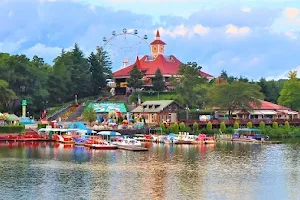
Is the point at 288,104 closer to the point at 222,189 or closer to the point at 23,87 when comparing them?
the point at 23,87

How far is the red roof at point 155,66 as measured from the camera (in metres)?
120

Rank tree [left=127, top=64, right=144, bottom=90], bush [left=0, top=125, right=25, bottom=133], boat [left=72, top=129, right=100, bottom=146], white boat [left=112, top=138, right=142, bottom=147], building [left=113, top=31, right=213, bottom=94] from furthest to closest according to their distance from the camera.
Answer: building [left=113, top=31, right=213, bottom=94] → tree [left=127, top=64, right=144, bottom=90] → bush [left=0, top=125, right=25, bottom=133] → boat [left=72, top=129, right=100, bottom=146] → white boat [left=112, top=138, right=142, bottom=147]

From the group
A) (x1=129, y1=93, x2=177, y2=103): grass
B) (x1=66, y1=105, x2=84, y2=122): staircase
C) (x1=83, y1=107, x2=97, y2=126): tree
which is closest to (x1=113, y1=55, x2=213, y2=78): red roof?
(x1=129, y1=93, x2=177, y2=103): grass

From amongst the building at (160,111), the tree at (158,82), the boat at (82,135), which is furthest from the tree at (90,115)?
the tree at (158,82)

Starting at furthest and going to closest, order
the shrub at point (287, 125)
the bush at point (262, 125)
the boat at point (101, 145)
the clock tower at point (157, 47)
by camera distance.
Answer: the clock tower at point (157, 47) → the shrub at point (287, 125) → the bush at point (262, 125) → the boat at point (101, 145)

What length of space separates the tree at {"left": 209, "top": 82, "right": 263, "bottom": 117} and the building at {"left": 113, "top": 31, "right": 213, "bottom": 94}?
18.4m

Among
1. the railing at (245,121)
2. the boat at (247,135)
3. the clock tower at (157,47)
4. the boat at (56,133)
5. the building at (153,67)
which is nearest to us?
the boat at (56,133)

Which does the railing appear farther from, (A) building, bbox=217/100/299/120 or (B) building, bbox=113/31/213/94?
(B) building, bbox=113/31/213/94

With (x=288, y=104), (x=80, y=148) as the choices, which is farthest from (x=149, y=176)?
(x=288, y=104)

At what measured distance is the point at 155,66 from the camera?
399ft

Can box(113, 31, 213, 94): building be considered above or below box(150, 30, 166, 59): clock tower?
below

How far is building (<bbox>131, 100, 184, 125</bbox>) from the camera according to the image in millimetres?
97250

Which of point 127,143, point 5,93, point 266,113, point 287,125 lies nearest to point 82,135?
point 127,143

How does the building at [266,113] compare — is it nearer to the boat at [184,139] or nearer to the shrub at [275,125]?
the shrub at [275,125]
